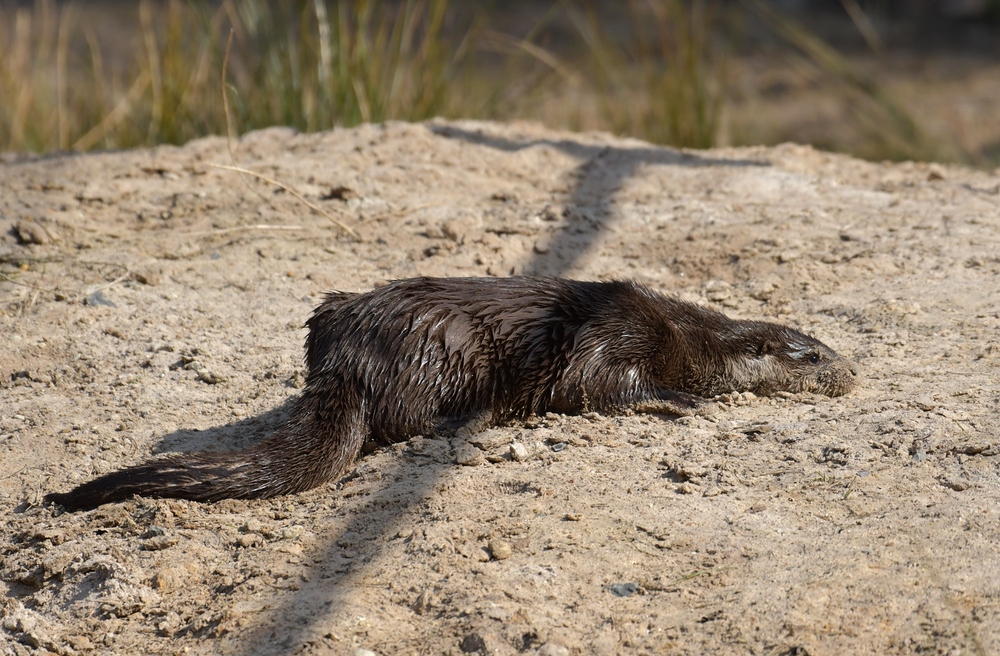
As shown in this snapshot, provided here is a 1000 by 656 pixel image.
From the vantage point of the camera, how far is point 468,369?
10.6 feet

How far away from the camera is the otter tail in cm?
286

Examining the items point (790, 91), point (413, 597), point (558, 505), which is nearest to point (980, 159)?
point (790, 91)

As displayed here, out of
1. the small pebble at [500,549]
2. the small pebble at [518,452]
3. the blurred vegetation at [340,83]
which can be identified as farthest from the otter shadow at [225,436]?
the blurred vegetation at [340,83]

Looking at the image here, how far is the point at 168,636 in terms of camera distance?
2.45 m

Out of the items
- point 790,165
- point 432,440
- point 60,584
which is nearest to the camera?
point 60,584

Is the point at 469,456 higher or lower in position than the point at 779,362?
lower

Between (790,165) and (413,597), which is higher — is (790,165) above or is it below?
above

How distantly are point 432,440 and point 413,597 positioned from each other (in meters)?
0.78

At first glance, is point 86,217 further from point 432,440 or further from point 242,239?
point 432,440

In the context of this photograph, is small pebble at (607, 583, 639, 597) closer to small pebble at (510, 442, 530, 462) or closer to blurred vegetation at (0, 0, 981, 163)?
small pebble at (510, 442, 530, 462)

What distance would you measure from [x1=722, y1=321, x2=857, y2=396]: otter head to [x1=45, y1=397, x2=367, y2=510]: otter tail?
1427 millimetres

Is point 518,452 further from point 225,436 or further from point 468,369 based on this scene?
point 225,436

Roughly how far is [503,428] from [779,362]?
3.44ft

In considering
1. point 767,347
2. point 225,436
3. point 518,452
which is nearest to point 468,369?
point 518,452
